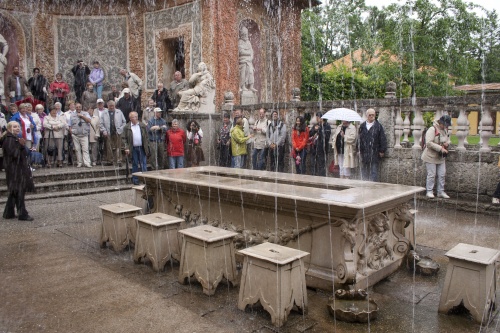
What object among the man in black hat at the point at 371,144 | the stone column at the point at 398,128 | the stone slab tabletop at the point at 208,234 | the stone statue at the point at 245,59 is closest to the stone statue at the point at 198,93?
the stone statue at the point at 245,59

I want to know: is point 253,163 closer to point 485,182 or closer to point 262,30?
point 485,182

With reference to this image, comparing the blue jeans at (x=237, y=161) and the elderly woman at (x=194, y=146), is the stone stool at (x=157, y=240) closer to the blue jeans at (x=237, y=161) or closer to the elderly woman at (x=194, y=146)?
the blue jeans at (x=237, y=161)

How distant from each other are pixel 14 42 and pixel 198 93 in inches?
293

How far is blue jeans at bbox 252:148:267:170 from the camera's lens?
1105 centimetres

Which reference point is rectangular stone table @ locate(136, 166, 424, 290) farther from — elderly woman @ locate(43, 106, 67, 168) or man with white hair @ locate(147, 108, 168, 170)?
elderly woman @ locate(43, 106, 67, 168)

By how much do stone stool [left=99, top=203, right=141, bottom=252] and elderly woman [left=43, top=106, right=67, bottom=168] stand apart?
20.9ft

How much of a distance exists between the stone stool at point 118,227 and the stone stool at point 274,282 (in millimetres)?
2467

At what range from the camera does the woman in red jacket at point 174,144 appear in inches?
439

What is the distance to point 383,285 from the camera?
480 centimetres

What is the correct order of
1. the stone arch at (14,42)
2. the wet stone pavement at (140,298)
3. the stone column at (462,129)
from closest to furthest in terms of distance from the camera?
the wet stone pavement at (140,298) < the stone column at (462,129) < the stone arch at (14,42)

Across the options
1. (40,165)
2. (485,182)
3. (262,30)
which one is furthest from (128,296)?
(262,30)

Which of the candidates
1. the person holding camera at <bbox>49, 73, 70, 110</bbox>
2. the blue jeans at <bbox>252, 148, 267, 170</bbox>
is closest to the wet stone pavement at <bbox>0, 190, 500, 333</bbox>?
the blue jeans at <bbox>252, 148, 267, 170</bbox>

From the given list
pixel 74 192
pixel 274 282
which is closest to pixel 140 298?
pixel 274 282

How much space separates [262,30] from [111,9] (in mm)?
5735
